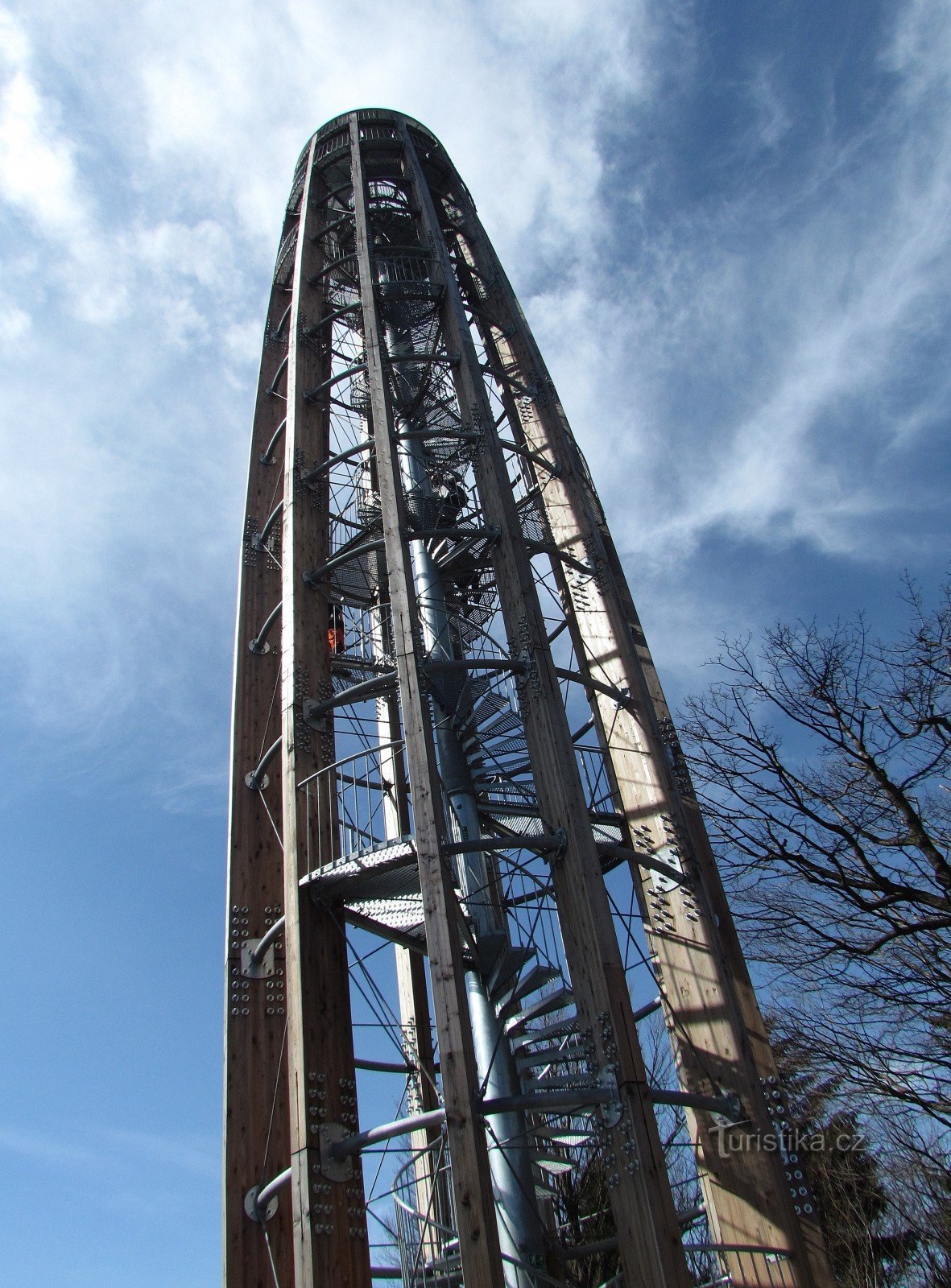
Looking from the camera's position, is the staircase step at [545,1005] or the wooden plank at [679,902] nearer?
the wooden plank at [679,902]

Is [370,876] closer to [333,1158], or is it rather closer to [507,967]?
[507,967]

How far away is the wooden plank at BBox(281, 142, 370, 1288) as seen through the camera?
23.5 feet

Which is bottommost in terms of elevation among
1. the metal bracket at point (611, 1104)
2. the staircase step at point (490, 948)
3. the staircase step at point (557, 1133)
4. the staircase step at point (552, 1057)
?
the metal bracket at point (611, 1104)

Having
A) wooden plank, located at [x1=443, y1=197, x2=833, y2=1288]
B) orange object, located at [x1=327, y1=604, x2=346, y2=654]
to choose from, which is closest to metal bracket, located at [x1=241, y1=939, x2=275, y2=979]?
wooden plank, located at [x1=443, y1=197, x2=833, y2=1288]

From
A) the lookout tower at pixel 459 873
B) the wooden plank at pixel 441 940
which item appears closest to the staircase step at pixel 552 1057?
the lookout tower at pixel 459 873

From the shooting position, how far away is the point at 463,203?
1639 centimetres

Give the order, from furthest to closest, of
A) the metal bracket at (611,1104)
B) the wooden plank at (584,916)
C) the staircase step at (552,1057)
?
the staircase step at (552,1057), the metal bracket at (611,1104), the wooden plank at (584,916)

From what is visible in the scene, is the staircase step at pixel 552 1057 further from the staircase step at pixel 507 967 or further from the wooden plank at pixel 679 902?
the wooden plank at pixel 679 902

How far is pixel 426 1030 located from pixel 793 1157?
466 centimetres

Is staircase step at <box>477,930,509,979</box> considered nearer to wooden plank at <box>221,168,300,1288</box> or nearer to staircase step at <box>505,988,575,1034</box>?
staircase step at <box>505,988,575,1034</box>

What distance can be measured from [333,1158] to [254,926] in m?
3.19

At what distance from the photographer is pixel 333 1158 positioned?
7426mm

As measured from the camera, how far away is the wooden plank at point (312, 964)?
23.5 feet

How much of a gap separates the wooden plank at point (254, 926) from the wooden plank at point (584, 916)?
352 centimetres
